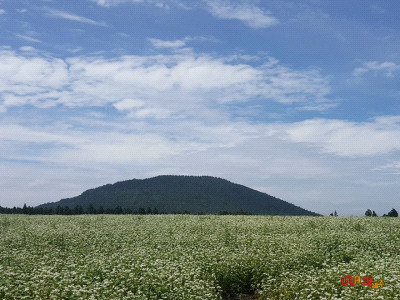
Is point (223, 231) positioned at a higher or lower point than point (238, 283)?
higher

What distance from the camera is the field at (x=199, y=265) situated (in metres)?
13.0

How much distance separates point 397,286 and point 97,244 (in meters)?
18.9

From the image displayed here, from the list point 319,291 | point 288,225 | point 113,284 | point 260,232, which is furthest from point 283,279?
point 288,225

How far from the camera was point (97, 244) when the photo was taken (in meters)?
25.1

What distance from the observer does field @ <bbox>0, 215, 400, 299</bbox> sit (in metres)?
13.0

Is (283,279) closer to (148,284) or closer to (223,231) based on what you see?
(148,284)

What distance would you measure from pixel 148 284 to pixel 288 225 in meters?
21.7

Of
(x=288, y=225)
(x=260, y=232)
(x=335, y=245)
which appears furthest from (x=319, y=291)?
(x=288, y=225)

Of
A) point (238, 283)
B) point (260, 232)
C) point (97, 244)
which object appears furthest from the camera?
point (260, 232)

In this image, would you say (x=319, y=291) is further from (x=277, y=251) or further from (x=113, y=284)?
(x=113, y=284)

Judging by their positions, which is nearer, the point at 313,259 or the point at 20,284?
the point at 20,284

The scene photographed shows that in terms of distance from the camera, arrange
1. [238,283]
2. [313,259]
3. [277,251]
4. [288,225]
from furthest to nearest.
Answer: [288,225] → [277,251] → [313,259] → [238,283]

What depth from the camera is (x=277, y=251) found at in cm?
2103

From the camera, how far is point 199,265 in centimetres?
1808
